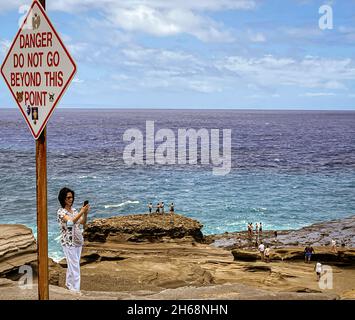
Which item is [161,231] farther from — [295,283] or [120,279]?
[120,279]

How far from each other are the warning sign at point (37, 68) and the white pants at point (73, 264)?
3635mm

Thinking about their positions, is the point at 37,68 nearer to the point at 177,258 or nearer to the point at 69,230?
the point at 69,230

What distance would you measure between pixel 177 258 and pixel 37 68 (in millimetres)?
19405

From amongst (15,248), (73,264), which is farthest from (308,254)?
(73,264)

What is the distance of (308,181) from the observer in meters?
53.9

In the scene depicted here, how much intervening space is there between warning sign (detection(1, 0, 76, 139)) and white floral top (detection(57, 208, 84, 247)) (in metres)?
3.03

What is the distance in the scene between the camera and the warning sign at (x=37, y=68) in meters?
4.39

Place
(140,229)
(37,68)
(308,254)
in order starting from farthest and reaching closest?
(140,229), (308,254), (37,68)

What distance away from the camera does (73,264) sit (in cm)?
794

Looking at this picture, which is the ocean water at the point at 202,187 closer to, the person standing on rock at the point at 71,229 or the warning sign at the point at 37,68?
the person standing on rock at the point at 71,229

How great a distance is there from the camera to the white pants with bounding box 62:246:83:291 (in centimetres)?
781
